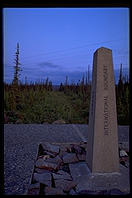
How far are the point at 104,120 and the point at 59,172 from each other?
1068 millimetres

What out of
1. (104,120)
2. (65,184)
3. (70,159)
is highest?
(104,120)

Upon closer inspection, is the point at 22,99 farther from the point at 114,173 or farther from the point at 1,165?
the point at 1,165

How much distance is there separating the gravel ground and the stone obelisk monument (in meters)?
1.04

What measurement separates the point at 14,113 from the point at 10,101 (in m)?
0.57

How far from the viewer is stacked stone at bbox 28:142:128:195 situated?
91.8 inches

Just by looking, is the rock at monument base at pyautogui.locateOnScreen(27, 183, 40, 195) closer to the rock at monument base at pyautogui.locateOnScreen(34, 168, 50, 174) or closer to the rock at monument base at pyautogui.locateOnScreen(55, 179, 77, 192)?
the rock at monument base at pyautogui.locateOnScreen(55, 179, 77, 192)

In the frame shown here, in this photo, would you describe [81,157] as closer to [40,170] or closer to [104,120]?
[40,170]

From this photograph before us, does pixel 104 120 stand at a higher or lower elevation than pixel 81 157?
higher

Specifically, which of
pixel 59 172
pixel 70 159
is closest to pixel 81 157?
pixel 70 159

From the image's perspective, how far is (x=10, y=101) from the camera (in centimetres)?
771

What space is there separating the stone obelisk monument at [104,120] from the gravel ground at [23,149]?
3.41 feet

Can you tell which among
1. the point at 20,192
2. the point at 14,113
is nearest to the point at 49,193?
the point at 20,192

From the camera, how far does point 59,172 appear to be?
2910 millimetres

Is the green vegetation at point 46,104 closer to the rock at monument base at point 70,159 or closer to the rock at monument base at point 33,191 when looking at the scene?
the rock at monument base at point 70,159
